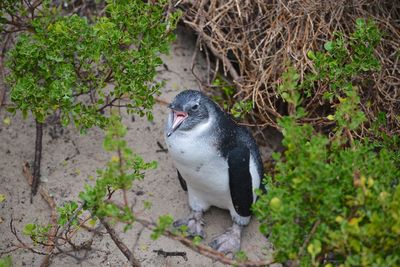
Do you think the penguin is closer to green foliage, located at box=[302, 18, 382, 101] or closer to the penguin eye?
the penguin eye

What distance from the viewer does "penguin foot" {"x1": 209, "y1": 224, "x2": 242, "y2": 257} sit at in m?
3.85

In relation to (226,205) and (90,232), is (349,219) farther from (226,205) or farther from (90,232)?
(90,232)

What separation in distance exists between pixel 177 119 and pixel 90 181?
2.83 feet

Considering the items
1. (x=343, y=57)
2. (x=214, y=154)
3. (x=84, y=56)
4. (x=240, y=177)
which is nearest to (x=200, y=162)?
(x=214, y=154)

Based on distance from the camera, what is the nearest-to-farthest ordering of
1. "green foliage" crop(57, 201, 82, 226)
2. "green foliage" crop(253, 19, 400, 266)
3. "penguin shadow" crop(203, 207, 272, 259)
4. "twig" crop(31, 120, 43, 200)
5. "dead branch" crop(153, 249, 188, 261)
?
"green foliage" crop(253, 19, 400, 266), "green foliage" crop(57, 201, 82, 226), "dead branch" crop(153, 249, 188, 261), "penguin shadow" crop(203, 207, 272, 259), "twig" crop(31, 120, 43, 200)

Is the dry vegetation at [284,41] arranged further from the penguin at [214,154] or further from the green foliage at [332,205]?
the green foliage at [332,205]

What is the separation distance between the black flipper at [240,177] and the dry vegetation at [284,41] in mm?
418

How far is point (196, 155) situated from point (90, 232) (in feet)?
2.64

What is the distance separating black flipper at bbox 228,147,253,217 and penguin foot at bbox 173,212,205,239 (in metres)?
0.32

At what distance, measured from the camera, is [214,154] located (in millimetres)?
3635

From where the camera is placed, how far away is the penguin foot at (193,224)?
156 inches

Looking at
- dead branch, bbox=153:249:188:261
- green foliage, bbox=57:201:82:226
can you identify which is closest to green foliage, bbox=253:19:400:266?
green foliage, bbox=57:201:82:226

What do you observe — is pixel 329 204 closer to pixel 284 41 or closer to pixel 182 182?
pixel 182 182

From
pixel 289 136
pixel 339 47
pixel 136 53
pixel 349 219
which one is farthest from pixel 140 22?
pixel 349 219
